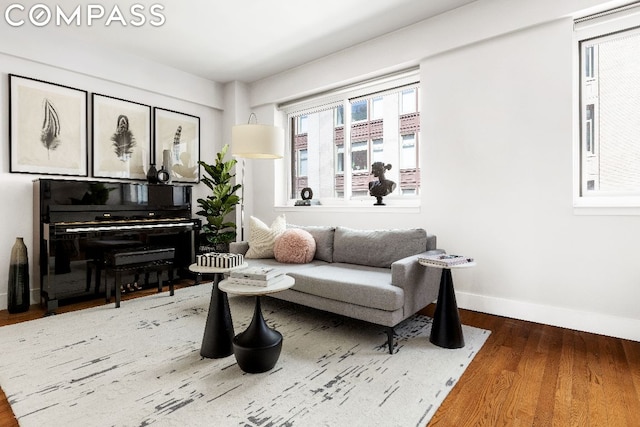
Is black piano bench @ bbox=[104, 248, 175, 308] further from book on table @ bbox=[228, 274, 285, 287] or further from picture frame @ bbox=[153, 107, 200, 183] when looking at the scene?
book on table @ bbox=[228, 274, 285, 287]

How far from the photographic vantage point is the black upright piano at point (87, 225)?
3.13m

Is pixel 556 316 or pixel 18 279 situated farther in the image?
pixel 18 279

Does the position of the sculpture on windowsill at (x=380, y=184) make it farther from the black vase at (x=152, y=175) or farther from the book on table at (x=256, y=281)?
the black vase at (x=152, y=175)

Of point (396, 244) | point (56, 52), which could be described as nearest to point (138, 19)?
point (56, 52)

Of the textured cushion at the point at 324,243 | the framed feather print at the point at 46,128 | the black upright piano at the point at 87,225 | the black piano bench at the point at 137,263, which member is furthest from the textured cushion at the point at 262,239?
the framed feather print at the point at 46,128

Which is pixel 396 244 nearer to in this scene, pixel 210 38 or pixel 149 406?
pixel 149 406

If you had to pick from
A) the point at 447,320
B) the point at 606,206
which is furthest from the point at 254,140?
the point at 606,206

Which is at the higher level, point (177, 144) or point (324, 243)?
point (177, 144)

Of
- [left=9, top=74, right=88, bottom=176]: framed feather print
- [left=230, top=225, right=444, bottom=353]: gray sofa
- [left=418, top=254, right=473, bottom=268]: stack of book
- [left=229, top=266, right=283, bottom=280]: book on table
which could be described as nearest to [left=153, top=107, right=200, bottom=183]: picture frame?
[left=9, top=74, right=88, bottom=176]: framed feather print

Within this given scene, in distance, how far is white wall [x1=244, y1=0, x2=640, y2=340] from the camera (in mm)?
2533

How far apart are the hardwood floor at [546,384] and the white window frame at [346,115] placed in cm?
159

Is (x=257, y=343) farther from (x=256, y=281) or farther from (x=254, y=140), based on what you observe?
(x=254, y=140)

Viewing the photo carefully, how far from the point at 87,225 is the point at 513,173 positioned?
4008mm

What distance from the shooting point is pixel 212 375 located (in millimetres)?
1895
